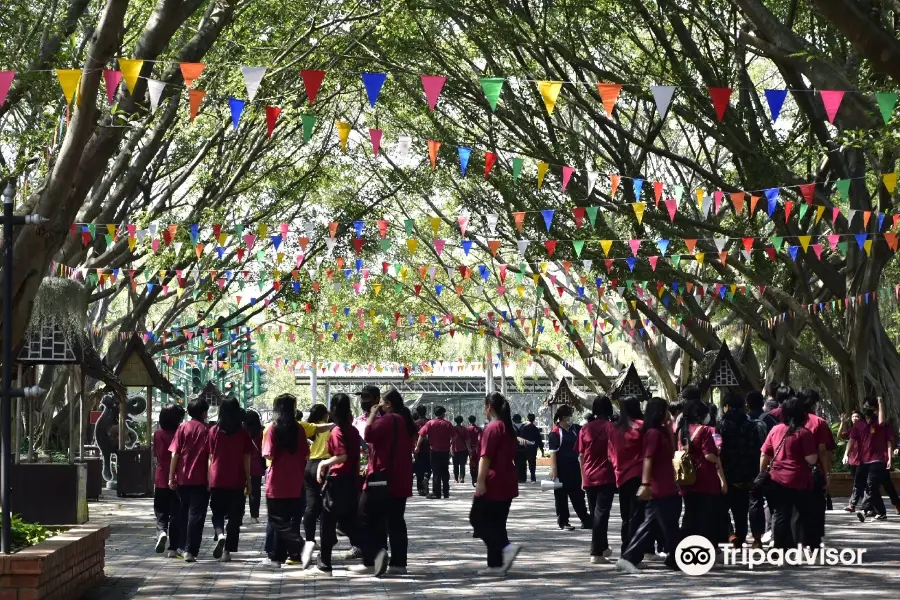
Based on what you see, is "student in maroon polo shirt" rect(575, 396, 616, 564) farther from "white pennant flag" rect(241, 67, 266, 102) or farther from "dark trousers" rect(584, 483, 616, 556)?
"white pennant flag" rect(241, 67, 266, 102)

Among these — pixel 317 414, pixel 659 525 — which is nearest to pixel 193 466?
pixel 317 414

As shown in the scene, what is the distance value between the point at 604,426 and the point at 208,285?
1886cm

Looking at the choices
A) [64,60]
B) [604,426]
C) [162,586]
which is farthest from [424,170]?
[162,586]

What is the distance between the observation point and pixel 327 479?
1133cm

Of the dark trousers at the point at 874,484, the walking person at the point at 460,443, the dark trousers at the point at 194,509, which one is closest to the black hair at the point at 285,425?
the dark trousers at the point at 194,509

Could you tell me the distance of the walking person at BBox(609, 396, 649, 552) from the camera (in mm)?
11281

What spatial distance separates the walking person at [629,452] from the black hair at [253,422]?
4301 millimetres

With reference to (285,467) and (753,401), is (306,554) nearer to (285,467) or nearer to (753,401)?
(285,467)

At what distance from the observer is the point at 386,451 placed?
1130 centimetres

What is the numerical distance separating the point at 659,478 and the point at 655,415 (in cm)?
52

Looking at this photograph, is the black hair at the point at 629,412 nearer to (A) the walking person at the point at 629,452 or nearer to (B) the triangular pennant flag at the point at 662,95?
(A) the walking person at the point at 629,452

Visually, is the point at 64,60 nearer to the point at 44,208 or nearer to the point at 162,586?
the point at 44,208

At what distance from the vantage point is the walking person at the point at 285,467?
452 inches

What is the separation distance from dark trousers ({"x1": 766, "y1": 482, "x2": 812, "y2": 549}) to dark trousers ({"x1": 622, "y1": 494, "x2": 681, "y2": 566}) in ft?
3.47
